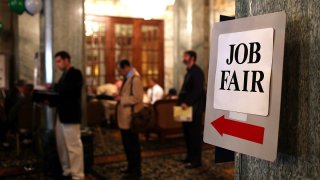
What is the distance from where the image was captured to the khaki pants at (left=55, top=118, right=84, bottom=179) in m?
4.38

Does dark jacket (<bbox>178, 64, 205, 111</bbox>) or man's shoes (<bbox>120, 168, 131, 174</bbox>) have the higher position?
dark jacket (<bbox>178, 64, 205, 111</bbox>)

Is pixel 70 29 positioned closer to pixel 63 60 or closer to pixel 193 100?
pixel 63 60

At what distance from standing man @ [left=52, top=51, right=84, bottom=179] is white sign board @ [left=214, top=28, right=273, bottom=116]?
122 inches

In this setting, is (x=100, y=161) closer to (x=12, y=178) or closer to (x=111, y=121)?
(x=12, y=178)

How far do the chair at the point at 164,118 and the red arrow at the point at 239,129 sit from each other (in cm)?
519

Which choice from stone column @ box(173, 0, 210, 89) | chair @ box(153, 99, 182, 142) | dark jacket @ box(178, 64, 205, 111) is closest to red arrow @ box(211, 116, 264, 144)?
dark jacket @ box(178, 64, 205, 111)

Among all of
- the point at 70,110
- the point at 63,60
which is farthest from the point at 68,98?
the point at 63,60

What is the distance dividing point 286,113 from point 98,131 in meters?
6.04

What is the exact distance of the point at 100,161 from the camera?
5605 mm

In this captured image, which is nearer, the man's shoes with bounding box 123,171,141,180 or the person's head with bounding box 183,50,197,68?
the man's shoes with bounding box 123,171,141,180

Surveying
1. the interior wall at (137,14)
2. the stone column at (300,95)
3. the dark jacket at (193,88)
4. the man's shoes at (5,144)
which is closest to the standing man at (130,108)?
the dark jacket at (193,88)

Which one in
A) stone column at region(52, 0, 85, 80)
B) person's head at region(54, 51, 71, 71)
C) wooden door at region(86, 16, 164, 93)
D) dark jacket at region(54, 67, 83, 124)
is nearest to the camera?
dark jacket at region(54, 67, 83, 124)

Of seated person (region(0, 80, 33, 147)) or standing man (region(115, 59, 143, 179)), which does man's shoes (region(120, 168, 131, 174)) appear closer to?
standing man (region(115, 59, 143, 179))

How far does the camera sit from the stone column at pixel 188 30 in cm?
744
